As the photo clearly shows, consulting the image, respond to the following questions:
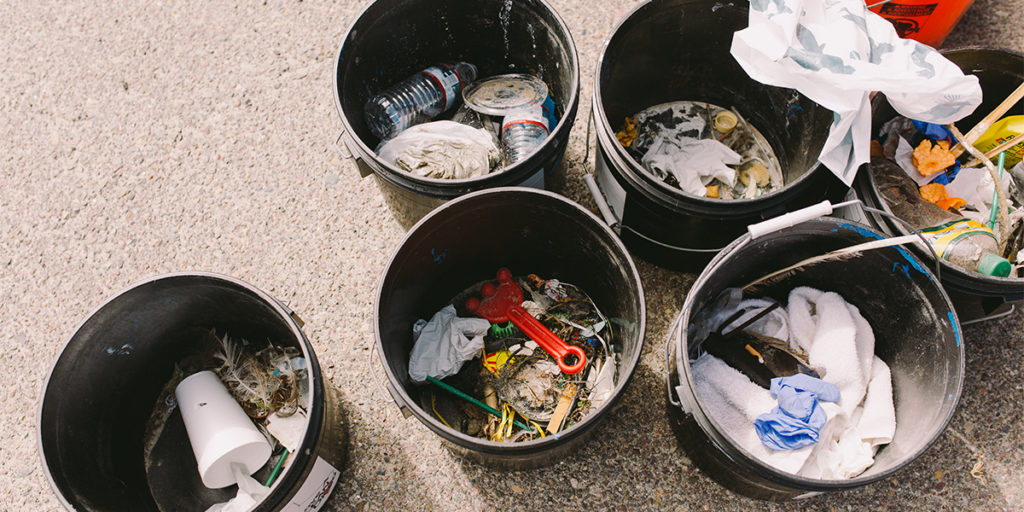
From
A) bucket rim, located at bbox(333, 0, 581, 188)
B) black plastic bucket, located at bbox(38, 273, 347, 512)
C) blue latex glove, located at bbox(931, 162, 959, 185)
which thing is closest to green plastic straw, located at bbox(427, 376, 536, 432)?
black plastic bucket, located at bbox(38, 273, 347, 512)

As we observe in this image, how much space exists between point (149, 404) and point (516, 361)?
3.75 feet

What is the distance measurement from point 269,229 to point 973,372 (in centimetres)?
242

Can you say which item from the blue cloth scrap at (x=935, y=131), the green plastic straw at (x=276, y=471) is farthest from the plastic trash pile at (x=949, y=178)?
the green plastic straw at (x=276, y=471)

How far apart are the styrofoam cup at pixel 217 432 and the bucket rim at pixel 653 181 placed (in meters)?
1.28

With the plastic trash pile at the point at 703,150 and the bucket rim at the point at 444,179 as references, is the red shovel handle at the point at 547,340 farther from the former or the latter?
the plastic trash pile at the point at 703,150

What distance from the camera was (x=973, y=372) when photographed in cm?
193

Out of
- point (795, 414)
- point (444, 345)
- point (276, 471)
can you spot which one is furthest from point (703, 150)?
point (276, 471)

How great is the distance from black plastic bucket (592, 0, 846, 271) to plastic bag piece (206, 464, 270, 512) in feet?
4.39

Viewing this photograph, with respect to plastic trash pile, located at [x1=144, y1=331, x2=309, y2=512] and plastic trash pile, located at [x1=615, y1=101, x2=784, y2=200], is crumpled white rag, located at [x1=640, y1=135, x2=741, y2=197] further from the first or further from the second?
plastic trash pile, located at [x1=144, y1=331, x2=309, y2=512]

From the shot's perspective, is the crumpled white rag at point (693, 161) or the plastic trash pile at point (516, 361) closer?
the plastic trash pile at point (516, 361)

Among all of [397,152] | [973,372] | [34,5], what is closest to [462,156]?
[397,152]

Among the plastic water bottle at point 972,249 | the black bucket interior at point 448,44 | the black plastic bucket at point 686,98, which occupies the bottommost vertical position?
the plastic water bottle at point 972,249

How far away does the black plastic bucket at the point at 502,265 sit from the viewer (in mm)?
1438

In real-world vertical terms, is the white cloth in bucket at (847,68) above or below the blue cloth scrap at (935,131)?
above
